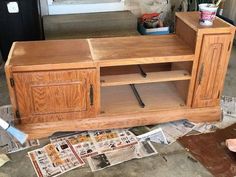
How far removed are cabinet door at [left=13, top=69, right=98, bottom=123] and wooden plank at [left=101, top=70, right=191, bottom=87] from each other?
85 millimetres

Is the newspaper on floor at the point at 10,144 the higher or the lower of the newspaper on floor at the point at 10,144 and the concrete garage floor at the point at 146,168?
the higher

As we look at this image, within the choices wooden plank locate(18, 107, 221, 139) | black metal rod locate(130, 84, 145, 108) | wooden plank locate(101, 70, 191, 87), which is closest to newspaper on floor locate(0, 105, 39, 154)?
wooden plank locate(18, 107, 221, 139)

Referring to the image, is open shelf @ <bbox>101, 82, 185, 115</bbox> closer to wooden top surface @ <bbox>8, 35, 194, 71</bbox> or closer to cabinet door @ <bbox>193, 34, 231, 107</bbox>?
cabinet door @ <bbox>193, 34, 231, 107</bbox>

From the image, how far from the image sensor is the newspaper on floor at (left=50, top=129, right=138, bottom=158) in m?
1.47


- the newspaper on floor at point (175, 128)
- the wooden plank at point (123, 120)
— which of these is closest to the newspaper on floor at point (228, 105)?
the wooden plank at point (123, 120)

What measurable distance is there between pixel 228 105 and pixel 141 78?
67cm

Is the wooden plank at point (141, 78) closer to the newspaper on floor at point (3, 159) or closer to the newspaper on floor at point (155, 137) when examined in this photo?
the newspaper on floor at point (155, 137)

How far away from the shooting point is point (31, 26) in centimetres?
233

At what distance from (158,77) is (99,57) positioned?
1.07 feet

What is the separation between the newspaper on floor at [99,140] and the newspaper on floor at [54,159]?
0.03 m

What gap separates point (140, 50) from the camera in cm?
152

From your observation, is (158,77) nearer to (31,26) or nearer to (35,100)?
(35,100)

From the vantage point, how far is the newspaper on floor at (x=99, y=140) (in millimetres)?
1475

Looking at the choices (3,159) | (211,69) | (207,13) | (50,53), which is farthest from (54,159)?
(207,13)
